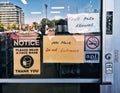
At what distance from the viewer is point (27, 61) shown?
4988 mm

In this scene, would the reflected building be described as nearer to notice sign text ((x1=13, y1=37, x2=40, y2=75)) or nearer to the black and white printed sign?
notice sign text ((x1=13, y1=37, x2=40, y2=75))

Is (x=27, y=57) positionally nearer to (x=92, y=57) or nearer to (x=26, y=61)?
(x=26, y=61)

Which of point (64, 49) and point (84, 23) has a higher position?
point (84, 23)

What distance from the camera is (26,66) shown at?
16.5ft

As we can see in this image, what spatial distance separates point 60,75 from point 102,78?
58 cm

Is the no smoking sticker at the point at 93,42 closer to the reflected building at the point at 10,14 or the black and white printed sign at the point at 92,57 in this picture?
the black and white printed sign at the point at 92,57

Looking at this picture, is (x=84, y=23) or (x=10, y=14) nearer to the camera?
(x=84, y=23)

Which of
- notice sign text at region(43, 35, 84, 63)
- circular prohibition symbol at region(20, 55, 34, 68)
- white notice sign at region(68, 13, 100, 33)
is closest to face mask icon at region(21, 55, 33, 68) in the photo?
circular prohibition symbol at region(20, 55, 34, 68)

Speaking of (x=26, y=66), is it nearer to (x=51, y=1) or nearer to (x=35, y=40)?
(x=35, y=40)

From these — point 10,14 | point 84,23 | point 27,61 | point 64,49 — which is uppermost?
point 10,14

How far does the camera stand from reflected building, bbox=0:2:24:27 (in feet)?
16.3

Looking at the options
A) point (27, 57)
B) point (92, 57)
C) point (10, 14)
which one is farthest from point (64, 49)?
point (10, 14)

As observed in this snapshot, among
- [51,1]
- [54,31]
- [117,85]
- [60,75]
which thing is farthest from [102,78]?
[51,1]

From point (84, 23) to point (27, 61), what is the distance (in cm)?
93
